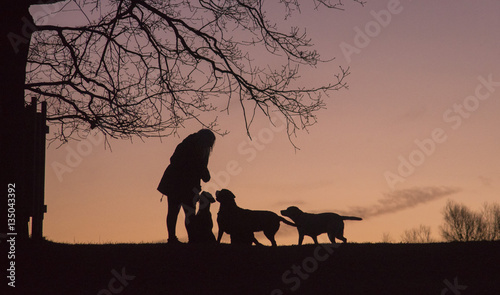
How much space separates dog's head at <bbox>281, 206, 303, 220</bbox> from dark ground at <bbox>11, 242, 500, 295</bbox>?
12.6ft

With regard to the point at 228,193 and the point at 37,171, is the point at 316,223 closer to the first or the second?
the point at 228,193

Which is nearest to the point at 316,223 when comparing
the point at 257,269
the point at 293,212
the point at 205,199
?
the point at 293,212

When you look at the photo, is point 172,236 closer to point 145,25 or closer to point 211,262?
point 211,262

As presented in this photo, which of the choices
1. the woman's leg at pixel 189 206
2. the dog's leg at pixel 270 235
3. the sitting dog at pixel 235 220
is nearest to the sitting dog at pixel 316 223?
the dog's leg at pixel 270 235

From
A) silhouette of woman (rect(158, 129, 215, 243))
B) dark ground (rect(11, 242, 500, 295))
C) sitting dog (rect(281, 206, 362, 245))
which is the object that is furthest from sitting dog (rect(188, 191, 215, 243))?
sitting dog (rect(281, 206, 362, 245))

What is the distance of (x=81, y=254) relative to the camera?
33.6 feet

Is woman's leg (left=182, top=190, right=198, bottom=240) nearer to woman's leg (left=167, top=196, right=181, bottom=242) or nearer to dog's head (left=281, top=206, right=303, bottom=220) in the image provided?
woman's leg (left=167, top=196, right=181, bottom=242)

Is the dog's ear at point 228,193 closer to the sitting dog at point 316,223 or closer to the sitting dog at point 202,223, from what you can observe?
the sitting dog at point 202,223

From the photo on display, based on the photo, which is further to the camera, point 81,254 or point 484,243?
point 484,243

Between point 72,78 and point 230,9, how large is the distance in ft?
13.9

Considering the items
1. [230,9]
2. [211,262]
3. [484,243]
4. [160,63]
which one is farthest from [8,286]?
[484,243]

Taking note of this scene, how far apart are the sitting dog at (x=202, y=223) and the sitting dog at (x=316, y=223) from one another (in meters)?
3.18

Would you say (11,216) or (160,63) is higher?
(160,63)

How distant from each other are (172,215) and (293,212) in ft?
14.5
